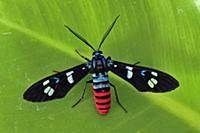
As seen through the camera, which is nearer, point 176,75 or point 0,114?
point 0,114

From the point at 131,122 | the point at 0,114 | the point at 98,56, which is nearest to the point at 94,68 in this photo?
the point at 98,56

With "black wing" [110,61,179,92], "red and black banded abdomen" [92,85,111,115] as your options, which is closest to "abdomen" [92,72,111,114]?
"red and black banded abdomen" [92,85,111,115]

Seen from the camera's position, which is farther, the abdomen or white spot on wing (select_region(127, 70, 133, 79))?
white spot on wing (select_region(127, 70, 133, 79))

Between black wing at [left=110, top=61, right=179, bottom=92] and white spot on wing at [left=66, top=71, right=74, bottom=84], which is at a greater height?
white spot on wing at [left=66, top=71, right=74, bottom=84]

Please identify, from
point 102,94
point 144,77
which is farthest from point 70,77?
point 144,77

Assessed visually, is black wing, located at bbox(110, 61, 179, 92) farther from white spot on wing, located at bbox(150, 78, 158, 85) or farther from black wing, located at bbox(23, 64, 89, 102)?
black wing, located at bbox(23, 64, 89, 102)

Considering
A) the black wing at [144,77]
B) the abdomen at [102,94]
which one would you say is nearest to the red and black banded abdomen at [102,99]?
the abdomen at [102,94]

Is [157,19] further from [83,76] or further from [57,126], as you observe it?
[57,126]

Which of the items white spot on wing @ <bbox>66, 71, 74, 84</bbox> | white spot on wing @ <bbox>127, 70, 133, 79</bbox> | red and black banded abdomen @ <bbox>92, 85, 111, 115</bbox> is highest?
white spot on wing @ <bbox>66, 71, 74, 84</bbox>
